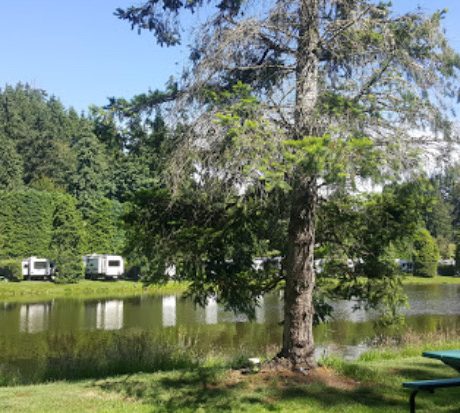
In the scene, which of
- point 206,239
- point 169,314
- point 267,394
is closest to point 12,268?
point 169,314

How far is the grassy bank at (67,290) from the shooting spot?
39737 mm

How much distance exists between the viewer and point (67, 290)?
138 ft

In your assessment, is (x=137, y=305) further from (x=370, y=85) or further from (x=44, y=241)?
(x=370, y=85)

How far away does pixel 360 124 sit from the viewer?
22.7 feet

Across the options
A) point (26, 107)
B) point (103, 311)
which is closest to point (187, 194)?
point (103, 311)

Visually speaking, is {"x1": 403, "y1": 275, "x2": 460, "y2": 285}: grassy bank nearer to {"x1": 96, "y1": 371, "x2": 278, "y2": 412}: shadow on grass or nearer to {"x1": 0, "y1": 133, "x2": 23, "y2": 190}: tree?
{"x1": 0, "y1": 133, "x2": 23, "y2": 190}: tree

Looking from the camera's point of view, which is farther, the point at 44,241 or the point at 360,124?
the point at 44,241

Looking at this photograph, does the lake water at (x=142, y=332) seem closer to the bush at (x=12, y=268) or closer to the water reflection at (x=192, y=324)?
the water reflection at (x=192, y=324)

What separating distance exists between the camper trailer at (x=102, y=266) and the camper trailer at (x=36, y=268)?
11.0ft

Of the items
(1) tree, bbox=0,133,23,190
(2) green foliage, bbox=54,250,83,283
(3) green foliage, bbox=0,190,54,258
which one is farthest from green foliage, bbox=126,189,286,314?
(1) tree, bbox=0,133,23,190

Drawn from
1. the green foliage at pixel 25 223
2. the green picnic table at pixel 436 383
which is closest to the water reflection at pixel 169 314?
the green picnic table at pixel 436 383

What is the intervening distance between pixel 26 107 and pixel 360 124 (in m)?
96.7

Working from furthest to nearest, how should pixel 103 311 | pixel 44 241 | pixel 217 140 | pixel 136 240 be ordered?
pixel 44 241
pixel 103 311
pixel 136 240
pixel 217 140

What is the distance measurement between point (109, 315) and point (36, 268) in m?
21.6
